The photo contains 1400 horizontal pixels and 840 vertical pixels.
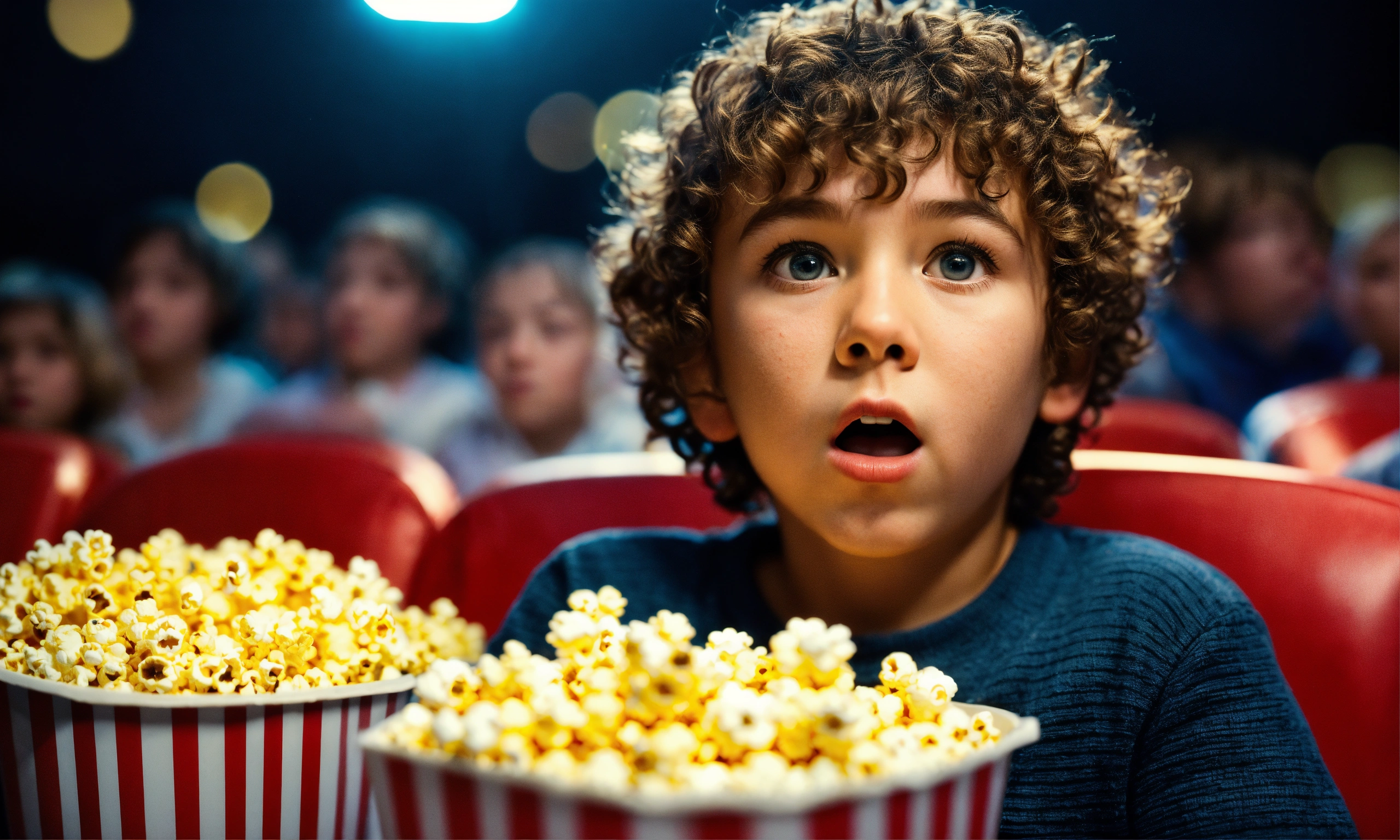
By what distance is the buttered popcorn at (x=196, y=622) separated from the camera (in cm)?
55

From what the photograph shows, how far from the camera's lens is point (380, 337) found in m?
2.79

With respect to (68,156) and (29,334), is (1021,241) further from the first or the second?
(68,156)

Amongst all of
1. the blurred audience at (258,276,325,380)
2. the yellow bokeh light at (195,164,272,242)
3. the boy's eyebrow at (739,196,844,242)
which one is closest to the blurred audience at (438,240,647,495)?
the yellow bokeh light at (195,164,272,242)

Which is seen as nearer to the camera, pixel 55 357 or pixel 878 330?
pixel 878 330

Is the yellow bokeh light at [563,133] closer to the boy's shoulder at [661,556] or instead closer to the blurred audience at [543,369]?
the blurred audience at [543,369]

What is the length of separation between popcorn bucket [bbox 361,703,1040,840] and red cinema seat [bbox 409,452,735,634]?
23.5 inches

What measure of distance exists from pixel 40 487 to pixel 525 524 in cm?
66

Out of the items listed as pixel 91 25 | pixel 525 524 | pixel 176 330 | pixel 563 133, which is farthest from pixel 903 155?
pixel 176 330

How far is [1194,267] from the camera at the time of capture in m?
2.41

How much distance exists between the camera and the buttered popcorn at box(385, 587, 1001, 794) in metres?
0.41

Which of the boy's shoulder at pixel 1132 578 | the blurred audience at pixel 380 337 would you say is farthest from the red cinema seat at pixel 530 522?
the blurred audience at pixel 380 337

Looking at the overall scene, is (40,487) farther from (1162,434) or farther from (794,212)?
(1162,434)

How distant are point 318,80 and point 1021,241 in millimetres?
1127

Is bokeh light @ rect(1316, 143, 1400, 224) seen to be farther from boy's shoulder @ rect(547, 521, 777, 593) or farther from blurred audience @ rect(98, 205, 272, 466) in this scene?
blurred audience @ rect(98, 205, 272, 466)
